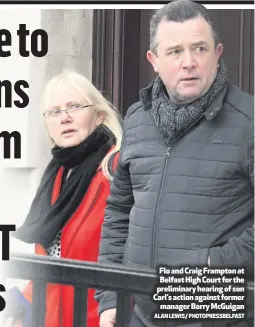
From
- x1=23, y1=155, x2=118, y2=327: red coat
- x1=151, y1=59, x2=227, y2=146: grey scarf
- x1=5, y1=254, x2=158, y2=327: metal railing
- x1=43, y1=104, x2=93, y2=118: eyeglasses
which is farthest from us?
x1=43, y1=104, x2=93, y2=118: eyeglasses

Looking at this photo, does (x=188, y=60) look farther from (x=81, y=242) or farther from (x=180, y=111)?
(x=81, y=242)

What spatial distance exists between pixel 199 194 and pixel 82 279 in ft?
1.33

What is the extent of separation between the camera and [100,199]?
3.02 meters

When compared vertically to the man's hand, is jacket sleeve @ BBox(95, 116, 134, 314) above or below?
above

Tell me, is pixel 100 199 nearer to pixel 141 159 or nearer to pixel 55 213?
pixel 55 213

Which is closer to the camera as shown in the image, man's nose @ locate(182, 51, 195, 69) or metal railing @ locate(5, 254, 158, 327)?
metal railing @ locate(5, 254, 158, 327)

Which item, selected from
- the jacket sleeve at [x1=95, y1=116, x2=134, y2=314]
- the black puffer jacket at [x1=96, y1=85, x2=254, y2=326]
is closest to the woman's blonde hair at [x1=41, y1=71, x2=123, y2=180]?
the jacket sleeve at [x1=95, y1=116, x2=134, y2=314]

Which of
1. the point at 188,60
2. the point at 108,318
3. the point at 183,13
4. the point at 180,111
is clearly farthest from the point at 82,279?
the point at 183,13

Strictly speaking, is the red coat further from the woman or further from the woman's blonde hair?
the woman's blonde hair

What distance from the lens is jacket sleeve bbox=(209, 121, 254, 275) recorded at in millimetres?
2375

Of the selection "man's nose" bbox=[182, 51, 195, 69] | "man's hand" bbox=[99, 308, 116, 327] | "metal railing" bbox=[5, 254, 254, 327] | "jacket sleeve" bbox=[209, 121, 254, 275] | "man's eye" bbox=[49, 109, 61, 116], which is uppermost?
"man's nose" bbox=[182, 51, 195, 69]

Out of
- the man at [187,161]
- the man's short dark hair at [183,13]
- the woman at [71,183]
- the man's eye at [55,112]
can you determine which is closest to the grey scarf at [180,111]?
the man at [187,161]

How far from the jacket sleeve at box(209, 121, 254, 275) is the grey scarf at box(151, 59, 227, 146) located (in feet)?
0.51

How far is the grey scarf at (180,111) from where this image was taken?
248 cm
